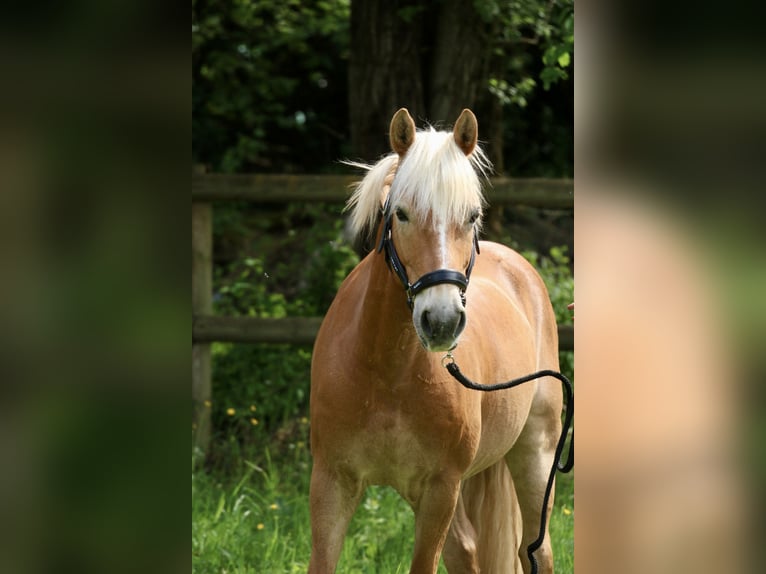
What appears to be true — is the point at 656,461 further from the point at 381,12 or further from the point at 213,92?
the point at 213,92

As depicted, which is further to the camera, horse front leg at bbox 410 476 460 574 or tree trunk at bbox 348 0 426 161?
tree trunk at bbox 348 0 426 161

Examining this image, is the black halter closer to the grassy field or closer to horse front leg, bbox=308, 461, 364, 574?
horse front leg, bbox=308, 461, 364, 574

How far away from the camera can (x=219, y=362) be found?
5.81 meters

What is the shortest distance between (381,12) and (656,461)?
16.1 feet

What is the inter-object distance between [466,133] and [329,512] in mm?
1165

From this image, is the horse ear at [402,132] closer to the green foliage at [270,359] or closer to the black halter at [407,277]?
the black halter at [407,277]

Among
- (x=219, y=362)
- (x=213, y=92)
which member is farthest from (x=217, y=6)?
(x=219, y=362)

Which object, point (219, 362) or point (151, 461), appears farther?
Result: point (219, 362)

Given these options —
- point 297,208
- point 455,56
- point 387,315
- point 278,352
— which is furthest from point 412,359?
point 297,208

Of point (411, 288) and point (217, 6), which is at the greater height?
point (217, 6)

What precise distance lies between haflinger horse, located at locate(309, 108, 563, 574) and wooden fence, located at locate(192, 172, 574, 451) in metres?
1.95

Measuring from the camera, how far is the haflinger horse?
7.88ft

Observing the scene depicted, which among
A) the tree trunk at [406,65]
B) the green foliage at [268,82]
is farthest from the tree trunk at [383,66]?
the green foliage at [268,82]

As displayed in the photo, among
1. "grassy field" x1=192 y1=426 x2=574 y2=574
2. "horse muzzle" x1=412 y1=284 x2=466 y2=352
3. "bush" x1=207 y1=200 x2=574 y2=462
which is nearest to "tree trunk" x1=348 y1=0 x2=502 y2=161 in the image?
"bush" x1=207 y1=200 x2=574 y2=462
